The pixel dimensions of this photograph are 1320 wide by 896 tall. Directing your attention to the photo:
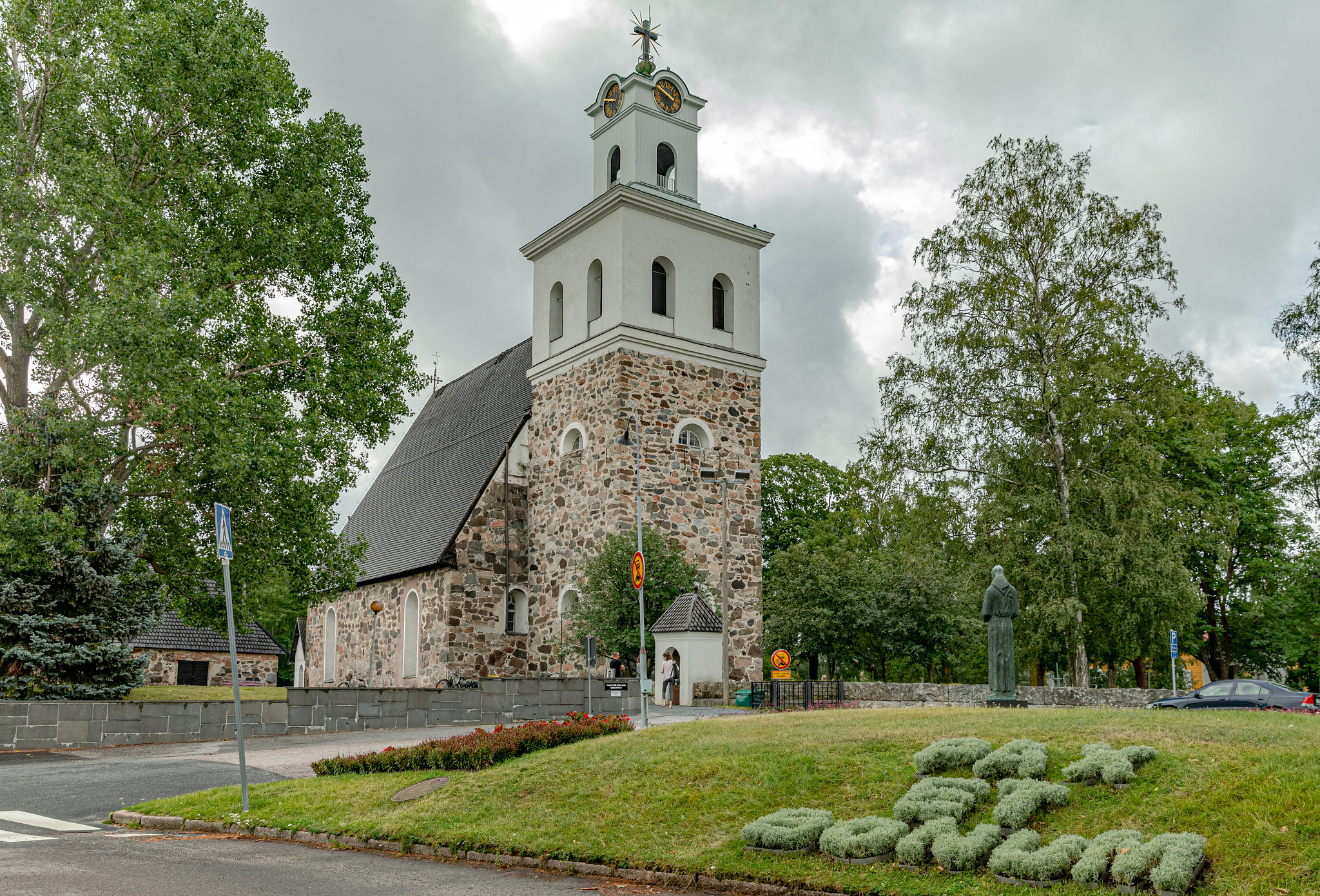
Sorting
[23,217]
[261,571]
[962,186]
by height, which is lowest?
[261,571]

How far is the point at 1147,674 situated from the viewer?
47656 mm

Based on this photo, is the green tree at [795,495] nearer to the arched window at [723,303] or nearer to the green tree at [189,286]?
the arched window at [723,303]

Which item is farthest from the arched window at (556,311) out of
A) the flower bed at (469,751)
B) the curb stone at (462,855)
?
the curb stone at (462,855)

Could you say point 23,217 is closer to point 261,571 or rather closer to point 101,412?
point 101,412

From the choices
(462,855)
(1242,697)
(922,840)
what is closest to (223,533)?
(462,855)

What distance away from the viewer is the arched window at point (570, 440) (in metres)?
30.0

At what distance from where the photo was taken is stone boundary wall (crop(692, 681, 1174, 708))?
894 inches

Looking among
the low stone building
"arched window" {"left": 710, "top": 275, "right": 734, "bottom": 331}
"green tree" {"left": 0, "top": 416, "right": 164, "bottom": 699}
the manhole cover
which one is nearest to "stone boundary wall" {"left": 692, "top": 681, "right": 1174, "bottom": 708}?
"arched window" {"left": 710, "top": 275, "right": 734, "bottom": 331}

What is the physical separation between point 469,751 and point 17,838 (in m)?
4.74

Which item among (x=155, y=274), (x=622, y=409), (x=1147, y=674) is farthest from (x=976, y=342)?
(x=1147, y=674)

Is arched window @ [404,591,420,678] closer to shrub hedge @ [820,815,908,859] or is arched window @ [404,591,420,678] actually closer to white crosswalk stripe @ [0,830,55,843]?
white crosswalk stripe @ [0,830,55,843]

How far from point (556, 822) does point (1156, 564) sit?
20.9 meters

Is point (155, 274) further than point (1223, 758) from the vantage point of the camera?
Yes

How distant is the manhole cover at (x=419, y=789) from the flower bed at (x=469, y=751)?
60 centimetres
